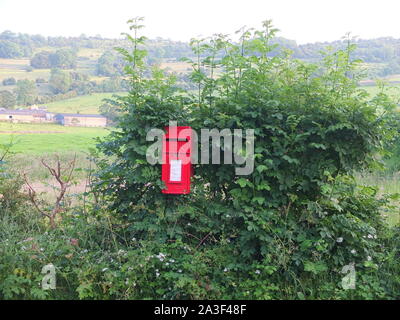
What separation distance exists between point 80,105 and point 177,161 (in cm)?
2781

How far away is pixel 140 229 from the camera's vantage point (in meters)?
4.69

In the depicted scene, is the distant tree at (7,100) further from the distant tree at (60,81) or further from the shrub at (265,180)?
the shrub at (265,180)

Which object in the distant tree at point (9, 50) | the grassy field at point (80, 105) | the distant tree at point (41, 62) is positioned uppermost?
the distant tree at point (9, 50)

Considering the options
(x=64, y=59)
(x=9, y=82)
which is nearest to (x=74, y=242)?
(x=9, y=82)

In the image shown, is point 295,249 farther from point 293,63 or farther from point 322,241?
point 293,63

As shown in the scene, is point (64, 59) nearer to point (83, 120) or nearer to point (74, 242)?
point (83, 120)

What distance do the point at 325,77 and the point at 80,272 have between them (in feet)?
11.9

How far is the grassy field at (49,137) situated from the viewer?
59.8 feet

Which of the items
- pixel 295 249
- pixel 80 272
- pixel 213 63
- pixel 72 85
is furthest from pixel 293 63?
pixel 72 85

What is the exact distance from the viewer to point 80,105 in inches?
1195

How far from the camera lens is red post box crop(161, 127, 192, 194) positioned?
4.62 meters

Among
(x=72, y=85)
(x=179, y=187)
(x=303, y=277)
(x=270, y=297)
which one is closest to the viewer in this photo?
(x=270, y=297)

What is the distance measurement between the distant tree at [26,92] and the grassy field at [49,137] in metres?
11.1

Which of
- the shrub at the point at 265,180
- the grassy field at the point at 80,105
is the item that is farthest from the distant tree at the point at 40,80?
the shrub at the point at 265,180
